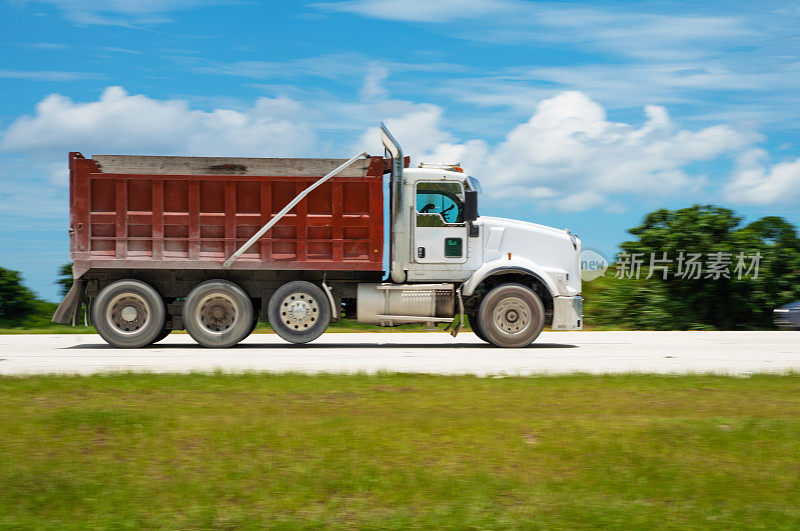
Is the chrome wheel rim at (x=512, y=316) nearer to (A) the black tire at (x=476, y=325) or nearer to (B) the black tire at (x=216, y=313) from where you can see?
(A) the black tire at (x=476, y=325)

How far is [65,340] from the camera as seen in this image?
56.3 ft

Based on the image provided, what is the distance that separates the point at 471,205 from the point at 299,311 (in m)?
3.57

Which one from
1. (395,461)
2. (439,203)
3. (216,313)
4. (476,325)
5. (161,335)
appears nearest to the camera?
(395,461)

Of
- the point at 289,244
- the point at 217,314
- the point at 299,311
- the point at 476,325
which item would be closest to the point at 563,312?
the point at 476,325

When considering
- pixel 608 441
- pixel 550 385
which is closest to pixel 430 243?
pixel 550 385

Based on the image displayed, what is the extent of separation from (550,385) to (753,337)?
11431 mm

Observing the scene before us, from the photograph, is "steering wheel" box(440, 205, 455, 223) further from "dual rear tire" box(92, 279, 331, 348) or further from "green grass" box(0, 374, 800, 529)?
"green grass" box(0, 374, 800, 529)

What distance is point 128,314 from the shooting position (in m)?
15.1

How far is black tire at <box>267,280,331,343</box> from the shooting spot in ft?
49.1

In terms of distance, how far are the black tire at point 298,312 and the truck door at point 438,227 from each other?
1.92 metres

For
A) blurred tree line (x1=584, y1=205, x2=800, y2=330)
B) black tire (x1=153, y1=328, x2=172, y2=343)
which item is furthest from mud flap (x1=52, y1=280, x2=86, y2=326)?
blurred tree line (x1=584, y1=205, x2=800, y2=330)

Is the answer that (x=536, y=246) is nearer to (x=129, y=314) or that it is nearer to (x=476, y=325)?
(x=476, y=325)

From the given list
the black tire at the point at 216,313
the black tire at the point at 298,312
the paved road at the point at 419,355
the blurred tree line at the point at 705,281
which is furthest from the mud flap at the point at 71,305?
the blurred tree line at the point at 705,281

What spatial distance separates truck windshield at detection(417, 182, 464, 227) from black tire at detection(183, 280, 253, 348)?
11.4 ft
